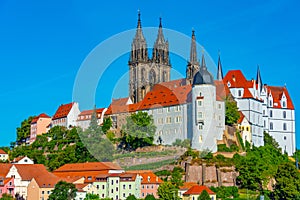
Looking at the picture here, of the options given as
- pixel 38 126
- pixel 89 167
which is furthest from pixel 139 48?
pixel 89 167

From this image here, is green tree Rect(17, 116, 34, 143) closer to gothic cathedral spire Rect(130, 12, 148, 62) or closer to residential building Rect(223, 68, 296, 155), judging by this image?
gothic cathedral spire Rect(130, 12, 148, 62)

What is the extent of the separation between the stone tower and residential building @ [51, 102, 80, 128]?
996 centimetres

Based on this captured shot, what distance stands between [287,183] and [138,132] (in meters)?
23.3

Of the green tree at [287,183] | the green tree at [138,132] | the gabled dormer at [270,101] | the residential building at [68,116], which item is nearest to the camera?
the green tree at [287,183]

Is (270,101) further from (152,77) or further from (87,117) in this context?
(87,117)

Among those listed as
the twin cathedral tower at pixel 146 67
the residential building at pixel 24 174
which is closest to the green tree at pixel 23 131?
the twin cathedral tower at pixel 146 67

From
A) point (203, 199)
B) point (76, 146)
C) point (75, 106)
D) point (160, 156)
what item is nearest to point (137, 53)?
point (75, 106)

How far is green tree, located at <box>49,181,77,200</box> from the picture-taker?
2756 inches

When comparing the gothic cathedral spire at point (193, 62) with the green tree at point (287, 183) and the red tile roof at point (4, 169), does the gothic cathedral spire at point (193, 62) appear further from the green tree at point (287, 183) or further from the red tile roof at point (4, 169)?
the red tile roof at point (4, 169)

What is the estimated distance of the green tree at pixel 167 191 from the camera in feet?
230

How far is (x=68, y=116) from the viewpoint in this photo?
11031 centimetres

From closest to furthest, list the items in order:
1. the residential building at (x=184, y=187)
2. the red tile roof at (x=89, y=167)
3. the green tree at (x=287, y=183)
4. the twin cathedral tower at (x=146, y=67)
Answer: the green tree at (x=287, y=183) → the residential building at (x=184, y=187) → the red tile roof at (x=89, y=167) → the twin cathedral tower at (x=146, y=67)

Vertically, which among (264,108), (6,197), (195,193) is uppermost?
(264,108)

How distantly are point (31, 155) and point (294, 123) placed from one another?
37.9 m
